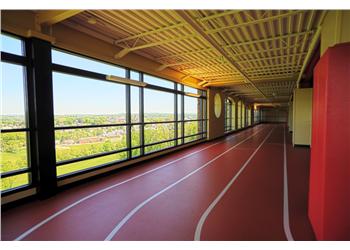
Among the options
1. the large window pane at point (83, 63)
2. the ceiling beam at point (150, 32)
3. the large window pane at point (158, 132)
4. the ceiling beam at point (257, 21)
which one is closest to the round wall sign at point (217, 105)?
the large window pane at point (158, 132)

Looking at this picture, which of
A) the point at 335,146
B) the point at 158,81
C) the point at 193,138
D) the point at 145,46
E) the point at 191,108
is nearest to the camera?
the point at 335,146

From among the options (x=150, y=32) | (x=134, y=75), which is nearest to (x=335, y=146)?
(x=150, y=32)

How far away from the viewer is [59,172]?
12.6ft

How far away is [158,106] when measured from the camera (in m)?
6.84

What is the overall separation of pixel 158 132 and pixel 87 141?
2.82 meters

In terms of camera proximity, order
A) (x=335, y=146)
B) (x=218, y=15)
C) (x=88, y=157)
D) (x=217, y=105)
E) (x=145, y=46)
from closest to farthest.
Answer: (x=335, y=146) → (x=218, y=15) → (x=88, y=157) → (x=145, y=46) → (x=217, y=105)

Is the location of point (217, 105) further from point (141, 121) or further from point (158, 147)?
point (141, 121)

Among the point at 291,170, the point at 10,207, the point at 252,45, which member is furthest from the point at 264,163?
the point at 10,207

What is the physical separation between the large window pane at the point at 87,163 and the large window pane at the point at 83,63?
212 cm

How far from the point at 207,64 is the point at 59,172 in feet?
17.9

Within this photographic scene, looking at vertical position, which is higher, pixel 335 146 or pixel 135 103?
pixel 135 103

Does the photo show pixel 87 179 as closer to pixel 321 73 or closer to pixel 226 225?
pixel 226 225

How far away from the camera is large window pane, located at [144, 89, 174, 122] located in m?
6.21

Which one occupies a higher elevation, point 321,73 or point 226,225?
point 321,73
